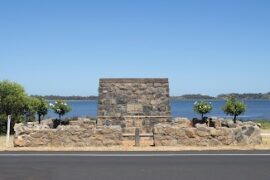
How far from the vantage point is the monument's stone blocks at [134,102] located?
27.5 m

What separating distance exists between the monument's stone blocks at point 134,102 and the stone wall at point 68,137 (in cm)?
763

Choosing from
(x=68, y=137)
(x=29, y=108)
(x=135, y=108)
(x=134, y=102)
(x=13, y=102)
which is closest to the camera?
(x=68, y=137)

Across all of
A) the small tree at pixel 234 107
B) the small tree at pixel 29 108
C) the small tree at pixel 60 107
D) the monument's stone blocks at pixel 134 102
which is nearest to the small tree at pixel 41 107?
the small tree at pixel 29 108

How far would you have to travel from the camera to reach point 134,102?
28031mm

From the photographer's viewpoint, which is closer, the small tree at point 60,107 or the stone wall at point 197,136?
the stone wall at point 197,136

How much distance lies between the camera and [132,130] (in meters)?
26.6

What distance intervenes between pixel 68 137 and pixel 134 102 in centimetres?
890

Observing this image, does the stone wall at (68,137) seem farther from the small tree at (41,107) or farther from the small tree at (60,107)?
the small tree at (41,107)
